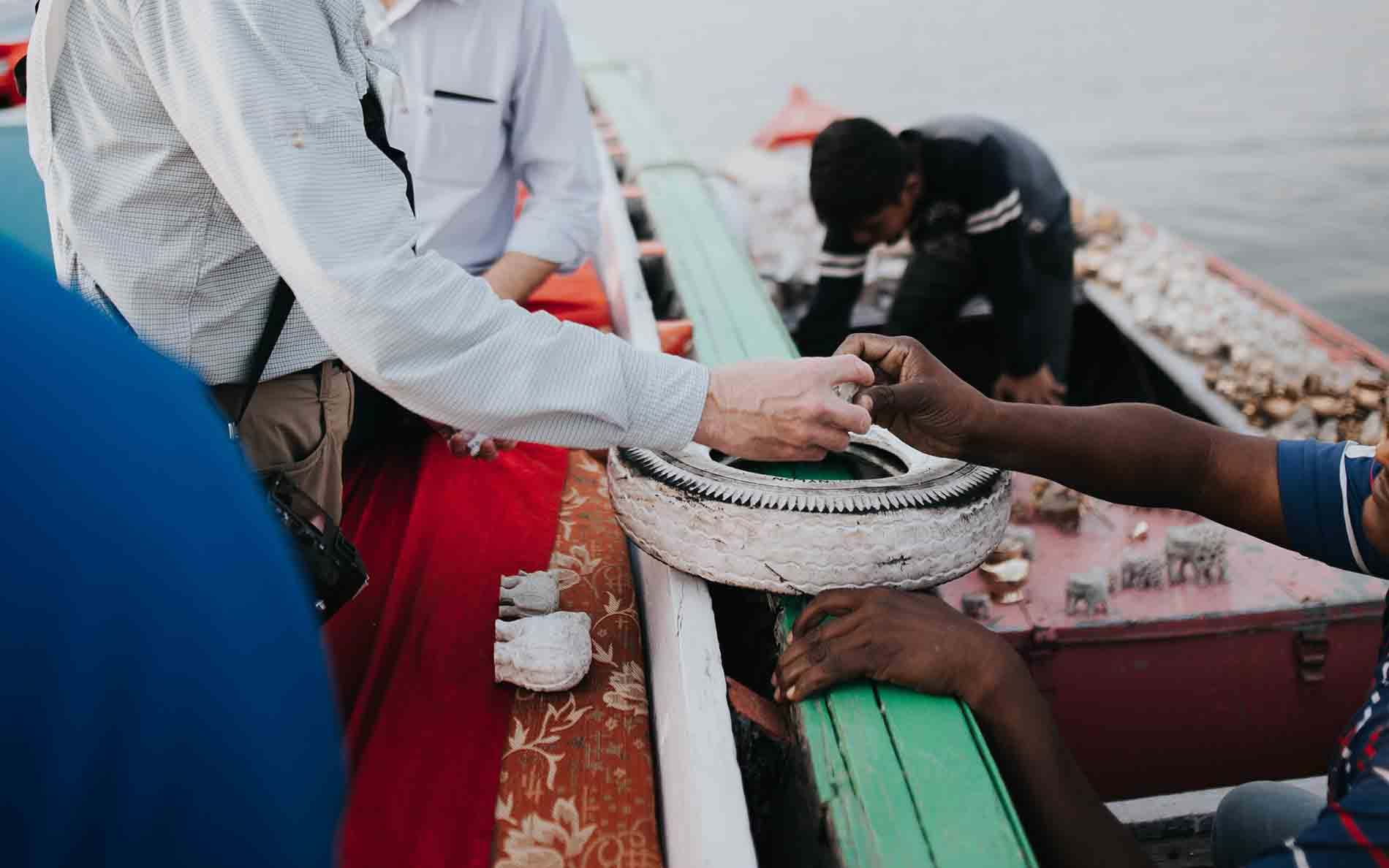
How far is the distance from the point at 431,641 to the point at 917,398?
2.65ft

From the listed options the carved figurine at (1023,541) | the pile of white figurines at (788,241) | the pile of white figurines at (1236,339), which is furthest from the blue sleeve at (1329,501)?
the pile of white figurines at (788,241)

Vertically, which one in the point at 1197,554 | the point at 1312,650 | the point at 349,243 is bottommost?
the point at 1312,650

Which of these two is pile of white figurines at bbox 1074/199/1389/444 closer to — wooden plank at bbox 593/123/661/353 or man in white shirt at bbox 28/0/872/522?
wooden plank at bbox 593/123/661/353

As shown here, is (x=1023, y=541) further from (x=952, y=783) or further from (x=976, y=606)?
(x=952, y=783)

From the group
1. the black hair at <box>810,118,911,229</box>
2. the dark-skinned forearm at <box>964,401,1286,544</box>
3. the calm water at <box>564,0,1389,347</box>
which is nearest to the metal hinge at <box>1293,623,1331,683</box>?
the dark-skinned forearm at <box>964,401,1286,544</box>

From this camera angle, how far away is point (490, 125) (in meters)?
2.49

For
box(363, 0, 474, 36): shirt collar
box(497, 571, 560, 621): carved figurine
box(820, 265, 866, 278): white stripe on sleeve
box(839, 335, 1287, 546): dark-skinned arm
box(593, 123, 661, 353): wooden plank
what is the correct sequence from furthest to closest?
box(820, 265, 866, 278): white stripe on sleeve < box(593, 123, 661, 353): wooden plank < box(363, 0, 474, 36): shirt collar < box(497, 571, 560, 621): carved figurine < box(839, 335, 1287, 546): dark-skinned arm

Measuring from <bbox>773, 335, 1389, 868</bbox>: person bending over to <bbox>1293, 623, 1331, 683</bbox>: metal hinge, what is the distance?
2.01 ft

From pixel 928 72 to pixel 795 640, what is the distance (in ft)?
42.1

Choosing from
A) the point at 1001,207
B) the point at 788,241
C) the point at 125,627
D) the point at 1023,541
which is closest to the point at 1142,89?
the point at 788,241

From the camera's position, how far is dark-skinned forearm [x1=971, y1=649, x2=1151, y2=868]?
129cm

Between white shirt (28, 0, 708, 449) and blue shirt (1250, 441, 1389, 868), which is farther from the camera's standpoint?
white shirt (28, 0, 708, 449)

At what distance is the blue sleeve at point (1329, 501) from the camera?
4.47 ft

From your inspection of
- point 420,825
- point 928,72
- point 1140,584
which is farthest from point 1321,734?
point 928,72
